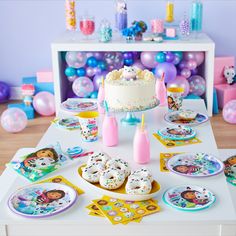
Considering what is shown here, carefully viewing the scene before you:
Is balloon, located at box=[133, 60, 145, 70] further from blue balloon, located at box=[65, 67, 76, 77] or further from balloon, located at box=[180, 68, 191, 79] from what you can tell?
blue balloon, located at box=[65, 67, 76, 77]

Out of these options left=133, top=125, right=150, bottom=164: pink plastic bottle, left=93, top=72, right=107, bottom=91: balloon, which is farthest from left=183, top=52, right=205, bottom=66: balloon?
left=133, top=125, right=150, bottom=164: pink plastic bottle

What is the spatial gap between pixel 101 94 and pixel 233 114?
1.43 metres

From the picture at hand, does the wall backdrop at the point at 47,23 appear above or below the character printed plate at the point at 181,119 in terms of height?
above

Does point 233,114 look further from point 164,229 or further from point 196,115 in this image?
point 164,229

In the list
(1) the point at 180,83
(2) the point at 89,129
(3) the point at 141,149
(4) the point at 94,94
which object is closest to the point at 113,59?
(4) the point at 94,94

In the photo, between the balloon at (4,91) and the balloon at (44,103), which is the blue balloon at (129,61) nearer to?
the balloon at (44,103)

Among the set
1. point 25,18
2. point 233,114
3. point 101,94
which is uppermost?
point 25,18

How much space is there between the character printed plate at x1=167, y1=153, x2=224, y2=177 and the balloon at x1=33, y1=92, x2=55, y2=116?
2.02 m

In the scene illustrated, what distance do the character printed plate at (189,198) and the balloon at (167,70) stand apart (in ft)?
6.69

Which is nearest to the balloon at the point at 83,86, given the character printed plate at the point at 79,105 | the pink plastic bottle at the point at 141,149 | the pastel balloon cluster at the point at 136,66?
the pastel balloon cluster at the point at 136,66

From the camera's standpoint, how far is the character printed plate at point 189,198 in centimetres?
127

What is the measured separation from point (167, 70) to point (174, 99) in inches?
50.3

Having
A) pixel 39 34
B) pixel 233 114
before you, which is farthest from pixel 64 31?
pixel 233 114

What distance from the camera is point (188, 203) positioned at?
1.30 metres
